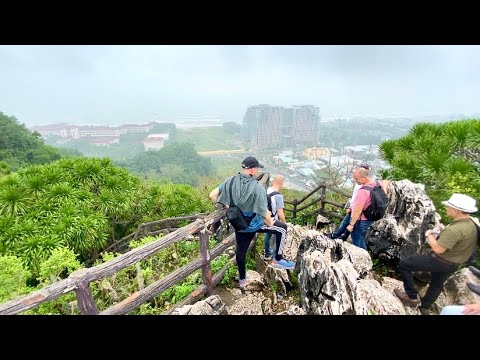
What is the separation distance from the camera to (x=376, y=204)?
295cm

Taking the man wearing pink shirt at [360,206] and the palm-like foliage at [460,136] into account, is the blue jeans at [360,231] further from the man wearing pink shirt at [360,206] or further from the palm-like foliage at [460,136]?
the palm-like foliage at [460,136]

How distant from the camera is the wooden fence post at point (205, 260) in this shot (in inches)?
105

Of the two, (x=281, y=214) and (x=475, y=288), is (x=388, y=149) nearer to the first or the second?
(x=281, y=214)

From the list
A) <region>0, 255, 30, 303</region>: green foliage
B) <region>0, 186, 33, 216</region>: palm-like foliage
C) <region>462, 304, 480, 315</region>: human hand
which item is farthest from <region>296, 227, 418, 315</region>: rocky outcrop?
<region>0, 186, 33, 216</region>: palm-like foliage

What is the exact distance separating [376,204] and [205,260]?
6.61 feet

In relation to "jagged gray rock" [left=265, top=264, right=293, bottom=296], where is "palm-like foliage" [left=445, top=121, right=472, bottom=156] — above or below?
above

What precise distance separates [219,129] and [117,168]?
56292 mm

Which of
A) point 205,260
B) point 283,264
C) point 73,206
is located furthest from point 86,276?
point 73,206

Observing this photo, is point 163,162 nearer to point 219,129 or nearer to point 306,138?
point 306,138

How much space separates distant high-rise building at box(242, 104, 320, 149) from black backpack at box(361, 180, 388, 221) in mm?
22471

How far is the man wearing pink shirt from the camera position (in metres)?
2.99

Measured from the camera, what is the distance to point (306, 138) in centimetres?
2608

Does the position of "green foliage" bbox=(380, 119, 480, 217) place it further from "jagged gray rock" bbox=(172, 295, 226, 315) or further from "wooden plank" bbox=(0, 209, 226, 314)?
"wooden plank" bbox=(0, 209, 226, 314)

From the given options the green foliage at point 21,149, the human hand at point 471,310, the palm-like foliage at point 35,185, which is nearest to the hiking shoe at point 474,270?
the human hand at point 471,310
